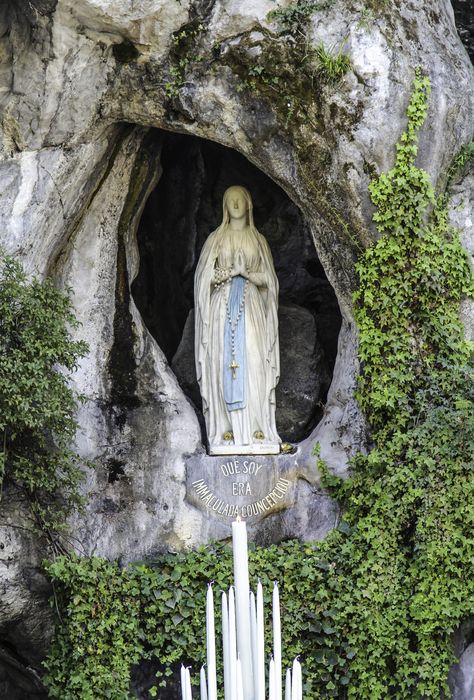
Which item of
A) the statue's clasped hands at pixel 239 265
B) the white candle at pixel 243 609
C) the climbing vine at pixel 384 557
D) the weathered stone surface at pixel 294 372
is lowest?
the white candle at pixel 243 609

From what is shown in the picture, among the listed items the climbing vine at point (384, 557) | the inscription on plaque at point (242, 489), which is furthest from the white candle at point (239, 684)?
the inscription on plaque at point (242, 489)

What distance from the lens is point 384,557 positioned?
7957mm

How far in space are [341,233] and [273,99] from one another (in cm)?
107

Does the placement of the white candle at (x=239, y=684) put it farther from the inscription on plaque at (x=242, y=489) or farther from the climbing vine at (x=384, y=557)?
the inscription on plaque at (x=242, y=489)

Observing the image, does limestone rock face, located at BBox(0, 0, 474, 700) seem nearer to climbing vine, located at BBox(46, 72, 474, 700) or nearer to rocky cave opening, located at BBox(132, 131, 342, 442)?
climbing vine, located at BBox(46, 72, 474, 700)

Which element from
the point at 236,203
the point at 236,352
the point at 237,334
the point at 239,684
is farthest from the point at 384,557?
the point at 239,684

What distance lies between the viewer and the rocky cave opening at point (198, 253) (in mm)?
9570

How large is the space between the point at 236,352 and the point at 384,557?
1.88 metres

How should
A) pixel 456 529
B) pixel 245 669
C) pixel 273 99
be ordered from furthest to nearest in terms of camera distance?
pixel 273 99 < pixel 456 529 < pixel 245 669

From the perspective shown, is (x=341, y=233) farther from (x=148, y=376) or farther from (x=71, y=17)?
(x=71, y=17)

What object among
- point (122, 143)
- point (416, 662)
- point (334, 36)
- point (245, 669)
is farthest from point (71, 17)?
point (245, 669)

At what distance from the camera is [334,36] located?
26.8 ft

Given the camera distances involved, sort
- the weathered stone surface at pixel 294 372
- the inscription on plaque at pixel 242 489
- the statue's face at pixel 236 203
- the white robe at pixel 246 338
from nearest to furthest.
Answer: the inscription on plaque at pixel 242 489 < the white robe at pixel 246 338 < the statue's face at pixel 236 203 < the weathered stone surface at pixel 294 372

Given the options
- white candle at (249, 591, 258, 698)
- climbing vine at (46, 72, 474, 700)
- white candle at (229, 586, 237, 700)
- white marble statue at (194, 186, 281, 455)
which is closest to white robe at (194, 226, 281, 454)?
white marble statue at (194, 186, 281, 455)
